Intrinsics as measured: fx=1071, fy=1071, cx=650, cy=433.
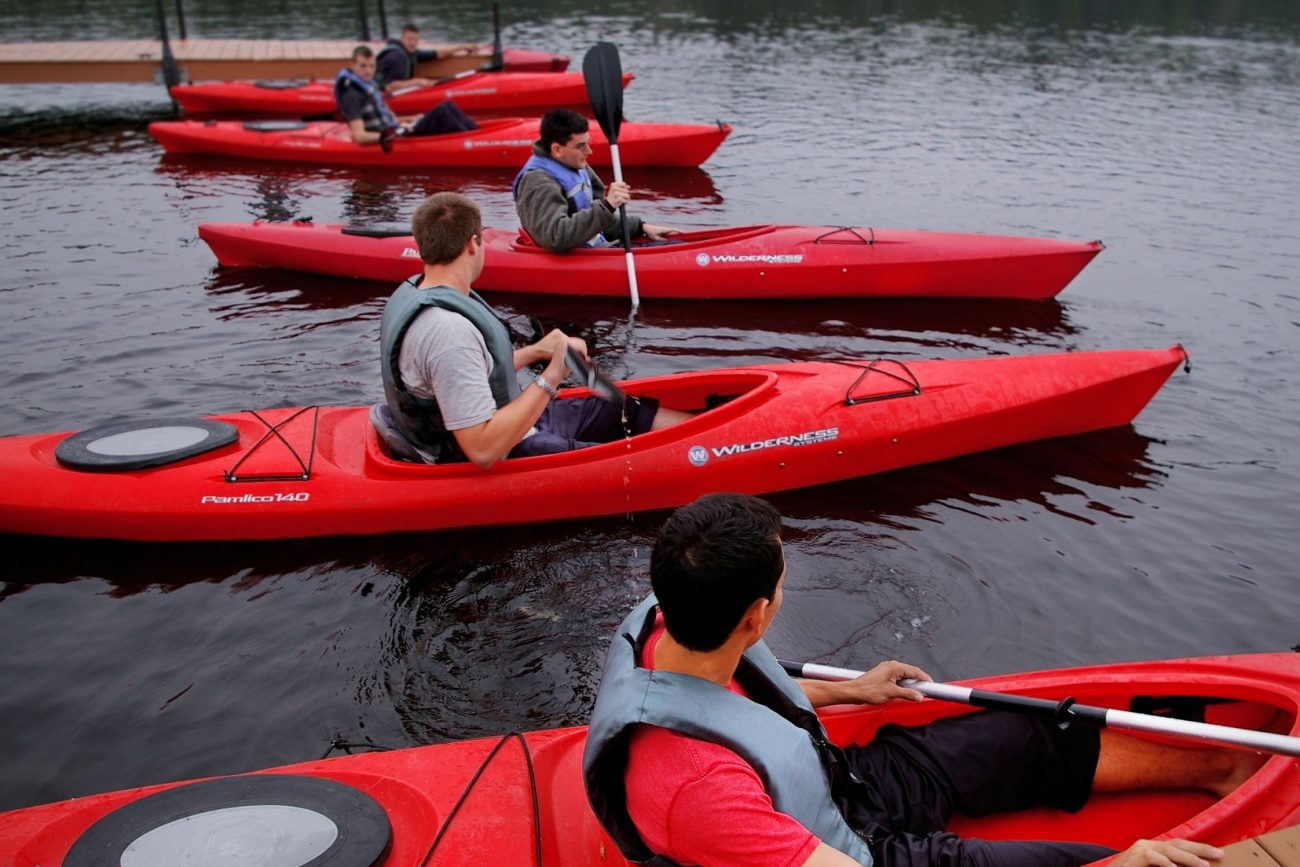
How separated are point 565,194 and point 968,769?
5.11 meters

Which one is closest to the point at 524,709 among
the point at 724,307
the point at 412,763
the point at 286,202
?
the point at 412,763

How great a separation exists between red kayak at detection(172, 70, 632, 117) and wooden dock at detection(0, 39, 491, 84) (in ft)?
3.61

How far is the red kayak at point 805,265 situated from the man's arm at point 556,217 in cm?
22

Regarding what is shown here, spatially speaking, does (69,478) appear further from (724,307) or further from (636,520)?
(724,307)

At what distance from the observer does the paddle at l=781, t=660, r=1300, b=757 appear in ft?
7.98

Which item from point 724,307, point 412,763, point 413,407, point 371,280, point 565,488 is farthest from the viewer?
point 371,280

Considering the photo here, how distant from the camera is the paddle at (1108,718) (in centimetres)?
243

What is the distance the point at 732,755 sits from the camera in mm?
1910

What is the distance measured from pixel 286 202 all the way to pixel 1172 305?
7984mm

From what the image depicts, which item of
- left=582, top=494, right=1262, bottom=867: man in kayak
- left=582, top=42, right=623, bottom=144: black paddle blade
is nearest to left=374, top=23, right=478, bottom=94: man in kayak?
left=582, top=42, right=623, bottom=144: black paddle blade

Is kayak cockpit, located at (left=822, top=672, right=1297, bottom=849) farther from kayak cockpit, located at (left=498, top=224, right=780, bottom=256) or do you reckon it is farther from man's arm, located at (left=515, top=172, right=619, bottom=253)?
kayak cockpit, located at (left=498, top=224, right=780, bottom=256)

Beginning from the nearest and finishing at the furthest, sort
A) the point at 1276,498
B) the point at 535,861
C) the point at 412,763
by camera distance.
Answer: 1. the point at 535,861
2. the point at 412,763
3. the point at 1276,498

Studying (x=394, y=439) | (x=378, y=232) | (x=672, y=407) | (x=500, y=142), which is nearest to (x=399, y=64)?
(x=500, y=142)

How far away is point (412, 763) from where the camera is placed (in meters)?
2.70
